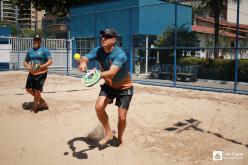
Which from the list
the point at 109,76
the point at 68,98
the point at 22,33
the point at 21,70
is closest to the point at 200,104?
the point at 68,98

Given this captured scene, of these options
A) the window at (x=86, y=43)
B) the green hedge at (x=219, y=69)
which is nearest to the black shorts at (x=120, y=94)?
the green hedge at (x=219, y=69)

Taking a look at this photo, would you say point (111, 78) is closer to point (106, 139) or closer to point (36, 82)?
point (106, 139)

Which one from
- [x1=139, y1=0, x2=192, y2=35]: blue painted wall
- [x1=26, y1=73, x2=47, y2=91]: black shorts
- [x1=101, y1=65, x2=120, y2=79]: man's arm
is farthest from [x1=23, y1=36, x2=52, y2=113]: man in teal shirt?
[x1=139, y1=0, x2=192, y2=35]: blue painted wall

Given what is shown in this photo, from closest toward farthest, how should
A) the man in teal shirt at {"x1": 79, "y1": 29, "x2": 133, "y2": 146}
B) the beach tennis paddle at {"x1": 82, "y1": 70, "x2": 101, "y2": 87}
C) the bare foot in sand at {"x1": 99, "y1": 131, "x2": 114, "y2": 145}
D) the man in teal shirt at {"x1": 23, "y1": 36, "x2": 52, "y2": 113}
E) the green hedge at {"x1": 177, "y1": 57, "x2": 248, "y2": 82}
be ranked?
the beach tennis paddle at {"x1": 82, "y1": 70, "x2": 101, "y2": 87}
the man in teal shirt at {"x1": 79, "y1": 29, "x2": 133, "y2": 146}
the bare foot in sand at {"x1": 99, "y1": 131, "x2": 114, "y2": 145}
the man in teal shirt at {"x1": 23, "y1": 36, "x2": 52, "y2": 113}
the green hedge at {"x1": 177, "y1": 57, "x2": 248, "y2": 82}

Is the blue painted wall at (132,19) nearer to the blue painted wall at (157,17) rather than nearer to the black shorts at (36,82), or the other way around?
the blue painted wall at (157,17)

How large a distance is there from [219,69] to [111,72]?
12.8 metres

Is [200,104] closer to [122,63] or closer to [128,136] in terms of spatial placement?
[128,136]

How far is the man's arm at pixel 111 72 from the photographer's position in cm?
483

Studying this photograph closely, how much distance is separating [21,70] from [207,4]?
12715mm

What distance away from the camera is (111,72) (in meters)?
4.87

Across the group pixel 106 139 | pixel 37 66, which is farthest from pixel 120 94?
pixel 37 66

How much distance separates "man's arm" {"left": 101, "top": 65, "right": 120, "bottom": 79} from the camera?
190 inches

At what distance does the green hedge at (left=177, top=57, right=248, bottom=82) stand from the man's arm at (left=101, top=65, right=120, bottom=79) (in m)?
12.3

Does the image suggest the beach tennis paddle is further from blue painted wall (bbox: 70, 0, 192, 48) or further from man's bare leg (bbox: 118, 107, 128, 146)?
blue painted wall (bbox: 70, 0, 192, 48)
